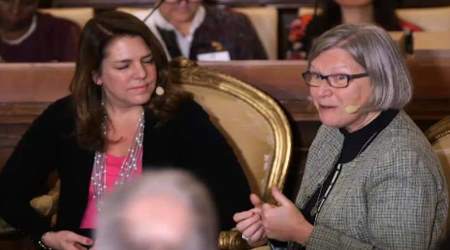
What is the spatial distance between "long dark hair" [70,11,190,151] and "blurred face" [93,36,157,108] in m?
0.02

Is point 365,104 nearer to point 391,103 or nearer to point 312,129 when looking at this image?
point 391,103

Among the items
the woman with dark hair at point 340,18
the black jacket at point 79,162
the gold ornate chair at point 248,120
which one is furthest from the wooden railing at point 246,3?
the black jacket at point 79,162

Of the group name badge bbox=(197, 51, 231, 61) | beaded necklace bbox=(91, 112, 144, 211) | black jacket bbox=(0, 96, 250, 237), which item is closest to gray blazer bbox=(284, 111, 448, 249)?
black jacket bbox=(0, 96, 250, 237)

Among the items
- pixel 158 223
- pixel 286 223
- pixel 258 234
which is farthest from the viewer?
pixel 258 234

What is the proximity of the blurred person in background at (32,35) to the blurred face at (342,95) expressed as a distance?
2304mm

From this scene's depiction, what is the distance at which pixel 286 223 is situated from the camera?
2088mm

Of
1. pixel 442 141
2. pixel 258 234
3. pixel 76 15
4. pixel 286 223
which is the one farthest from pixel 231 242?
pixel 76 15

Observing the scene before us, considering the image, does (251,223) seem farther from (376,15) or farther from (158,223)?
(376,15)

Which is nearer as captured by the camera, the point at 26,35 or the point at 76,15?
the point at 26,35

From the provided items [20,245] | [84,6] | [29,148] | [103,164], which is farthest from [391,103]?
[84,6]

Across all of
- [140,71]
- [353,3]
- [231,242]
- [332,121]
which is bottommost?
[231,242]

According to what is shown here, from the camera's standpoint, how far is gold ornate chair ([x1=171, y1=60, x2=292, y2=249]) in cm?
258

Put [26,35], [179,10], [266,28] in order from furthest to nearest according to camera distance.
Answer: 1. [266,28]
2. [26,35]
3. [179,10]

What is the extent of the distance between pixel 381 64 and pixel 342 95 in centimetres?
11
